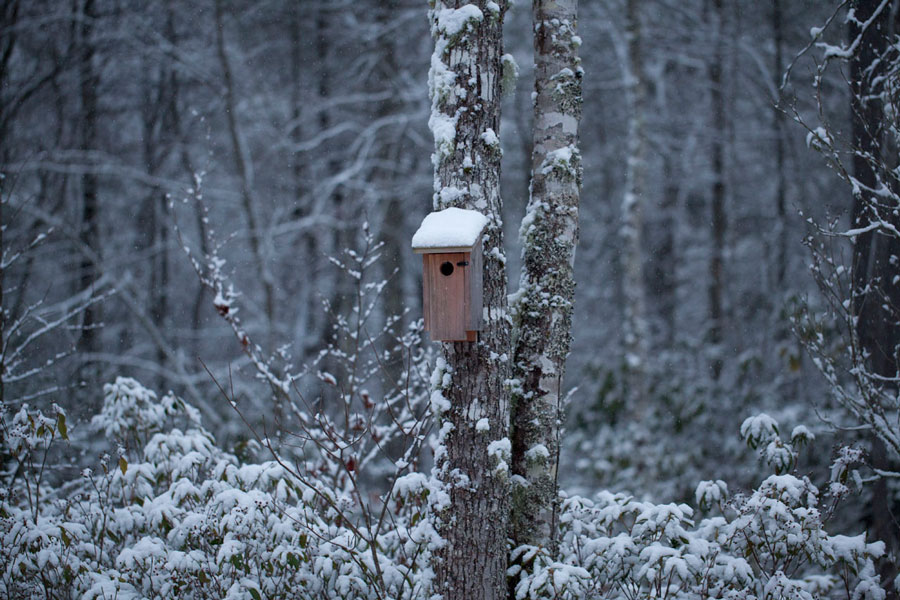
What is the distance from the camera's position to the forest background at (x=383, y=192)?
26.9 ft

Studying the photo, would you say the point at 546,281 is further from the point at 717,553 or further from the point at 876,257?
the point at 876,257

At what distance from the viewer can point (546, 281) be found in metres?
3.33

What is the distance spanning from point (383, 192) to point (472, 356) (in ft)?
21.0

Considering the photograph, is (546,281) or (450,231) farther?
(546,281)

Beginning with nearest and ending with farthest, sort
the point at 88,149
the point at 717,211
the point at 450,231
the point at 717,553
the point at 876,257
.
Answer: the point at 450,231 → the point at 717,553 → the point at 876,257 → the point at 88,149 → the point at 717,211

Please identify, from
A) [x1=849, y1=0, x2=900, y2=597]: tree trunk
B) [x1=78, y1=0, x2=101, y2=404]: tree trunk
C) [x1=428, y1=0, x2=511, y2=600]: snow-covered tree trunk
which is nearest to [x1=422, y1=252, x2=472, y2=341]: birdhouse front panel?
[x1=428, y1=0, x2=511, y2=600]: snow-covered tree trunk

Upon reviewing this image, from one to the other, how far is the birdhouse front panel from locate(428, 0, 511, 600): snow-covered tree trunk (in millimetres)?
176

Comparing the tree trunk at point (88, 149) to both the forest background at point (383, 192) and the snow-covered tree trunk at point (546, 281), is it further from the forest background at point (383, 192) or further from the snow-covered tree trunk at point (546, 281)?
the snow-covered tree trunk at point (546, 281)

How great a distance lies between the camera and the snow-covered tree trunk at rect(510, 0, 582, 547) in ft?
10.7

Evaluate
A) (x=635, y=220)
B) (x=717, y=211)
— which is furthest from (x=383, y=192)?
(x=717, y=211)

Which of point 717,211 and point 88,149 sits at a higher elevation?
point 88,149

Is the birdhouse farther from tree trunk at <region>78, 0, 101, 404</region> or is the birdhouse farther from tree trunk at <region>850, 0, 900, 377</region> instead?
tree trunk at <region>78, 0, 101, 404</region>

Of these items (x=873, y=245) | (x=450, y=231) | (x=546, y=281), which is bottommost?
(x=546, y=281)

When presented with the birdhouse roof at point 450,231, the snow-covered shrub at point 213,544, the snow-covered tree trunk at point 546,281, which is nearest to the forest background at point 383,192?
the snow-covered tree trunk at point 546,281
